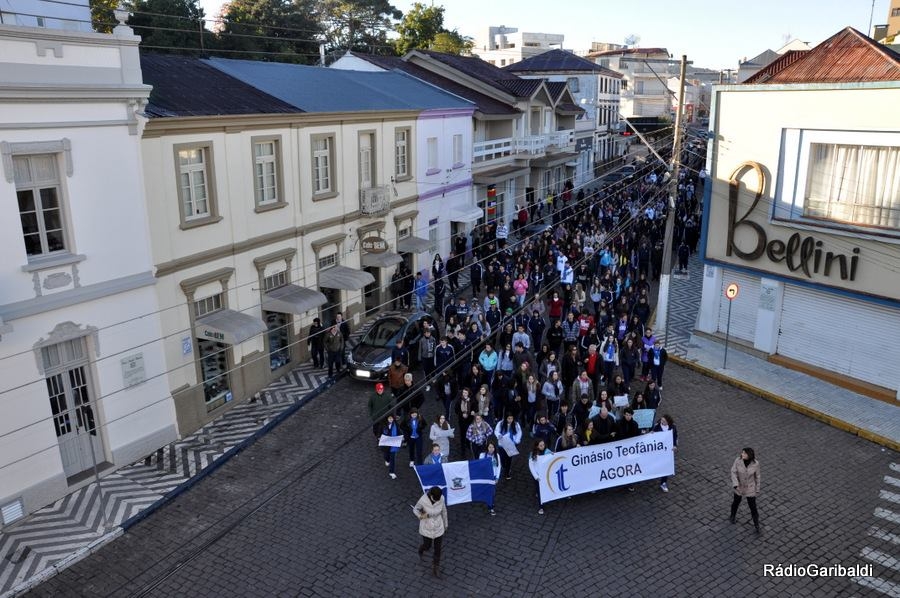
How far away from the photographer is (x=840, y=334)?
19594 mm

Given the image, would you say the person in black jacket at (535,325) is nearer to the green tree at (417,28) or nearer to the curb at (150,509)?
the curb at (150,509)

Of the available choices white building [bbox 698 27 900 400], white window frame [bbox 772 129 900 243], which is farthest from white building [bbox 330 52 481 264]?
white window frame [bbox 772 129 900 243]

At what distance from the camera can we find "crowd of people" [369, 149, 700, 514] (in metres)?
14.3

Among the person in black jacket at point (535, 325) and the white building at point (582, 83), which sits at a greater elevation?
the white building at point (582, 83)

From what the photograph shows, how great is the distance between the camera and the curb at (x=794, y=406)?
1625cm

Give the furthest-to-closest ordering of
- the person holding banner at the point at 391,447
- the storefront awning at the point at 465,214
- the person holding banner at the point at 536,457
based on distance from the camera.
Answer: the storefront awning at the point at 465,214, the person holding banner at the point at 391,447, the person holding banner at the point at 536,457

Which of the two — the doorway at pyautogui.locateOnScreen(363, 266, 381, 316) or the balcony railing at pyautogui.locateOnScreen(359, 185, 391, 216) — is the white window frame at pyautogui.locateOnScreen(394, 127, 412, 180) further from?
the doorway at pyautogui.locateOnScreen(363, 266, 381, 316)

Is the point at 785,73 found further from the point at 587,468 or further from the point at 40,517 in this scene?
the point at 40,517

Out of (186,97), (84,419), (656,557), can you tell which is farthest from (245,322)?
(656,557)

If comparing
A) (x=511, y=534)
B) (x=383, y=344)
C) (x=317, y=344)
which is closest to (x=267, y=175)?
(x=317, y=344)

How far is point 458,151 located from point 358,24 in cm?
3075

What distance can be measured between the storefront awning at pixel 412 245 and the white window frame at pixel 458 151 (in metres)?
5.27

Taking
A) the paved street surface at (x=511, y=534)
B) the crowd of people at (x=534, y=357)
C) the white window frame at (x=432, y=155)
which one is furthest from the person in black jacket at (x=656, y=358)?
the white window frame at (x=432, y=155)

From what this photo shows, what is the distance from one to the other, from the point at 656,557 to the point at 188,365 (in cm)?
1105
